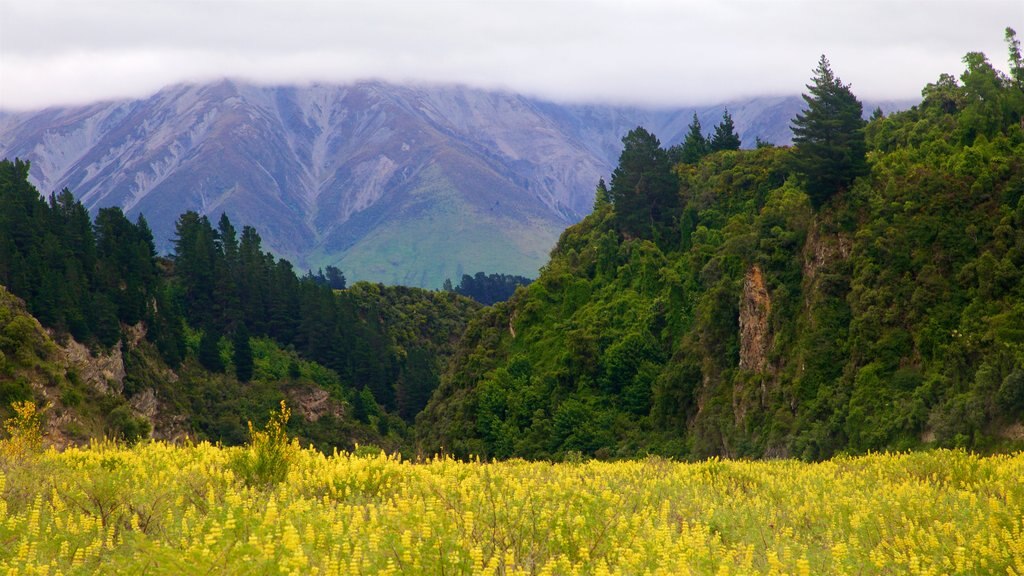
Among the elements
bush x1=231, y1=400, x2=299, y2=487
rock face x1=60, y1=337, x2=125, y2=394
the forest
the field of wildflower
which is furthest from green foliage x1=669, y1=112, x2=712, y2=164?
bush x1=231, y1=400, x2=299, y2=487

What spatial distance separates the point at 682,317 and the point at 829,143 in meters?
19.4

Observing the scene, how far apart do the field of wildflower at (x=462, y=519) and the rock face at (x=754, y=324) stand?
37757 millimetres

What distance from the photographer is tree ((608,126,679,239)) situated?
78.6 m

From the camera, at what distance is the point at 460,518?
32.4 feet

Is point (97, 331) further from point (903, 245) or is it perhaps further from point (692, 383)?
point (903, 245)

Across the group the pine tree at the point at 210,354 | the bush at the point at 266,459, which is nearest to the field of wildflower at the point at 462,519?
the bush at the point at 266,459

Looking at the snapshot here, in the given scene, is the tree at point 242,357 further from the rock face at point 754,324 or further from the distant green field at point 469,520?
the distant green field at point 469,520

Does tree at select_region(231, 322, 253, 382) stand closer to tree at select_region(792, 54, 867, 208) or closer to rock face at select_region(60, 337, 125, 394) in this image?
rock face at select_region(60, 337, 125, 394)

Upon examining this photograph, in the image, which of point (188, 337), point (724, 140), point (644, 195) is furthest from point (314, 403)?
point (724, 140)

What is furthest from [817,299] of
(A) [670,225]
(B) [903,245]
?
(A) [670,225]

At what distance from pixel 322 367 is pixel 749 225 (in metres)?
61.0

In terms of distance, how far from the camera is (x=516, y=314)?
80000 millimetres

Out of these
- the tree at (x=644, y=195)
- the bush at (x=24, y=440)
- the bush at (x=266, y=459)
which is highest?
the tree at (x=644, y=195)

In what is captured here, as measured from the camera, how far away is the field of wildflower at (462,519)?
26.3 ft
